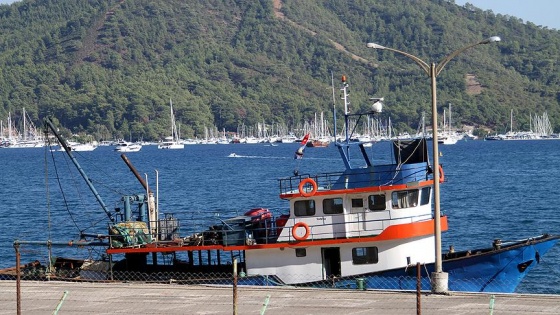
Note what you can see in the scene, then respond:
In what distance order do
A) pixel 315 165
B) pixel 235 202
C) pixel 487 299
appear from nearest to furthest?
pixel 487 299 → pixel 235 202 → pixel 315 165

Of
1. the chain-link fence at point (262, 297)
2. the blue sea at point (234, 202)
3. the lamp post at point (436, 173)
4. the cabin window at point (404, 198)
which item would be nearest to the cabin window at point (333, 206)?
the cabin window at point (404, 198)

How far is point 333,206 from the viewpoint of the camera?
3347cm

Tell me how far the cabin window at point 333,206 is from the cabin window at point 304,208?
388mm

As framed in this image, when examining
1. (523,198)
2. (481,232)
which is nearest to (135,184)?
(523,198)

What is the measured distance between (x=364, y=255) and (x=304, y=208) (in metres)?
2.34

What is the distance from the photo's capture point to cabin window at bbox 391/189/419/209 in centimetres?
3338

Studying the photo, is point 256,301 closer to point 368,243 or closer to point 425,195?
point 368,243

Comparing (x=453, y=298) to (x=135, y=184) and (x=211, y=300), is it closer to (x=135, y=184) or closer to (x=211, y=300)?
(x=211, y=300)

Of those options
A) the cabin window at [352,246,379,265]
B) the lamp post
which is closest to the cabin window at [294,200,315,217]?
the cabin window at [352,246,379,265]

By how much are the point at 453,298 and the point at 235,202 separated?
5313 centimetres

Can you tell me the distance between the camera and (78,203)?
265 feet

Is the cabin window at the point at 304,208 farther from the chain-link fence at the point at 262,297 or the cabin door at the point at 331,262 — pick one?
the chain-link fence at the point at 262,297

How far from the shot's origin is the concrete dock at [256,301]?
2586 cm

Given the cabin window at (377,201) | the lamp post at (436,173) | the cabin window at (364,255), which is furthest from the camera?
the cabin window at (377,201)
